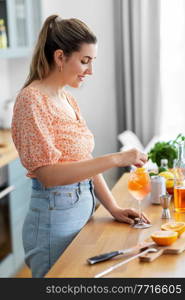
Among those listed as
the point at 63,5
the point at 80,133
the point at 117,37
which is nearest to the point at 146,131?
the point at 117,37

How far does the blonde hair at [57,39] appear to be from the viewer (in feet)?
7.03

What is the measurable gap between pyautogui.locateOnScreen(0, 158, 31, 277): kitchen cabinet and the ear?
1716 mm

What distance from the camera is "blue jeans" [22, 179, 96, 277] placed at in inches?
83.6

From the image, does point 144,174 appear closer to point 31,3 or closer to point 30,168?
point 30,168

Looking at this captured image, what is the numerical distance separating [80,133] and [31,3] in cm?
275

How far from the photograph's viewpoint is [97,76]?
5.13 meters

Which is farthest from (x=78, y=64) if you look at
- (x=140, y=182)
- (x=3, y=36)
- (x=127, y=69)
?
(x=127, y=69)

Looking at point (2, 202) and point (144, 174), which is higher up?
point (144, 174)

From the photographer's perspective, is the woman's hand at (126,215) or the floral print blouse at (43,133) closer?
the floral print blouse at (43,133)

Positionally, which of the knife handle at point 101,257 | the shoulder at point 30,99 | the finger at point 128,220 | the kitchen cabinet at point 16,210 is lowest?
the kitchen cabinet at point 16,210

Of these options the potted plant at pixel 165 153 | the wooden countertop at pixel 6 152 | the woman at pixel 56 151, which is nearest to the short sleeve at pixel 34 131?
the woman at pixel 56 151

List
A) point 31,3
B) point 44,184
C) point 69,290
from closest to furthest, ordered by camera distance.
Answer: point 69,290
point 44,184
point 31,3

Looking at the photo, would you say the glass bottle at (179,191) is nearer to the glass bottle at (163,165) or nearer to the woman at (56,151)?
the woman at (56,151)

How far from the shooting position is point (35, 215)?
2156 millimetres
